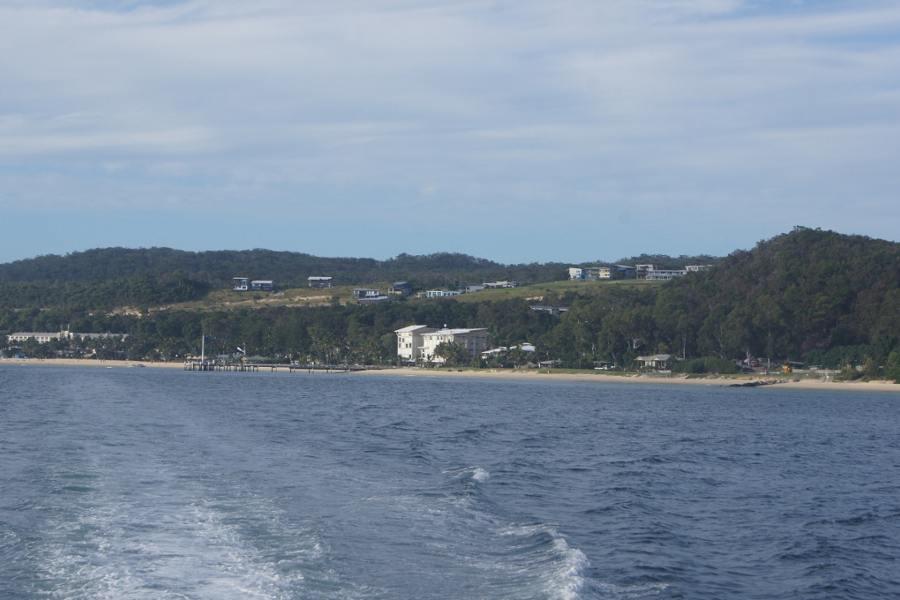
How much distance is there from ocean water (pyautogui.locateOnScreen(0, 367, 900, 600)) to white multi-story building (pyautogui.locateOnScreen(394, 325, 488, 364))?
9761 cm

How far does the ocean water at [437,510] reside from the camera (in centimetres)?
1756

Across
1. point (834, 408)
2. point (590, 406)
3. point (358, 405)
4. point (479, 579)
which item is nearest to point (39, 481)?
point (479, 579)

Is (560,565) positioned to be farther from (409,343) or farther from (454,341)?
(409,343)

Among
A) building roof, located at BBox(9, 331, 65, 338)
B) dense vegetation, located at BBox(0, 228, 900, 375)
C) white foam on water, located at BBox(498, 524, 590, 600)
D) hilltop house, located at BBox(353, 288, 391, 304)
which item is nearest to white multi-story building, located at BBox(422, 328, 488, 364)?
dense vegetation, located at BBox(0, 228, 900, 375)

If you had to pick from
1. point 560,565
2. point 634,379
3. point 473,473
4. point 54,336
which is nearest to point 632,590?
point 560,565

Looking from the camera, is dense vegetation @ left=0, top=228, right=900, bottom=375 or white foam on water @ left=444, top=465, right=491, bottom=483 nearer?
A: white foam on water @ left=444, top=465, right=491, bottom=483

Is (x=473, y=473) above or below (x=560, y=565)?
above

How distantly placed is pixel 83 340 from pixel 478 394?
114068mm

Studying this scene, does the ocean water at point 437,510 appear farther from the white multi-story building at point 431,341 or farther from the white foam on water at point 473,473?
the white multi-story building at point 431,341

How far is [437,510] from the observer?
2359cm

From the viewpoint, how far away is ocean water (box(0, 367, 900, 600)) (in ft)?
57.6

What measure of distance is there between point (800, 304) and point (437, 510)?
9594cm

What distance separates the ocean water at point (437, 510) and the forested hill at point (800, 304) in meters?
65.9

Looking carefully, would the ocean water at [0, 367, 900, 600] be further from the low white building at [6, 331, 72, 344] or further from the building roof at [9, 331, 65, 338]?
the building roof at [9, 331, 65, 338]
